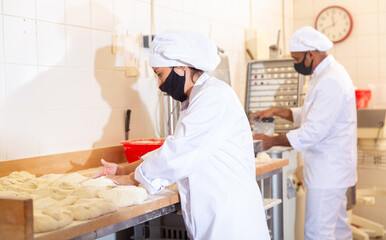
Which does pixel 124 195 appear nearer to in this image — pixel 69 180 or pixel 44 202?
pixel 44 202

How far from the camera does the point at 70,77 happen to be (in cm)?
268

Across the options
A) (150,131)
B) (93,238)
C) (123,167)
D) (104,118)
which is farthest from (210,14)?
(93,238)

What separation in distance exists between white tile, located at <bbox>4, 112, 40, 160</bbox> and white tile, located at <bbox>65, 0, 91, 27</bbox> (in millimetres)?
552

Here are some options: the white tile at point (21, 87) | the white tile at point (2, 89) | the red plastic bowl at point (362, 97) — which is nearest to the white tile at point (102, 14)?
the white tile at point (21, 87)

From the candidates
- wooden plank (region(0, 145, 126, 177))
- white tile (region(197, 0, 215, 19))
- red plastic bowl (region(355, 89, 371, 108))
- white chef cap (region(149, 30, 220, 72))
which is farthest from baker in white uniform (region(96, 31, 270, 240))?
red plastic bowl (region(355, 89, 371, 108))

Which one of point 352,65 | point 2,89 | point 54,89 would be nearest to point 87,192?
point 2,89

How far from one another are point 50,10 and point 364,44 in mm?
3553

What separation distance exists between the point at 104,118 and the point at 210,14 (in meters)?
1.47

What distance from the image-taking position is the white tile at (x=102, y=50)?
9.29ft

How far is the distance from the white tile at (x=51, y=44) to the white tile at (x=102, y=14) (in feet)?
0.84

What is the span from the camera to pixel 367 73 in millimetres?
5086

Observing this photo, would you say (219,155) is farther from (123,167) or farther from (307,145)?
(307,145)

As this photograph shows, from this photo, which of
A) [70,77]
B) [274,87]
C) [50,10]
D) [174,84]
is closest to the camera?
[174,84]

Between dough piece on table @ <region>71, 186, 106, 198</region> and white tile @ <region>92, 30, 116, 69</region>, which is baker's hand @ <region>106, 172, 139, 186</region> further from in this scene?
white tile @ <region>92, 30, 116, 69</region>
